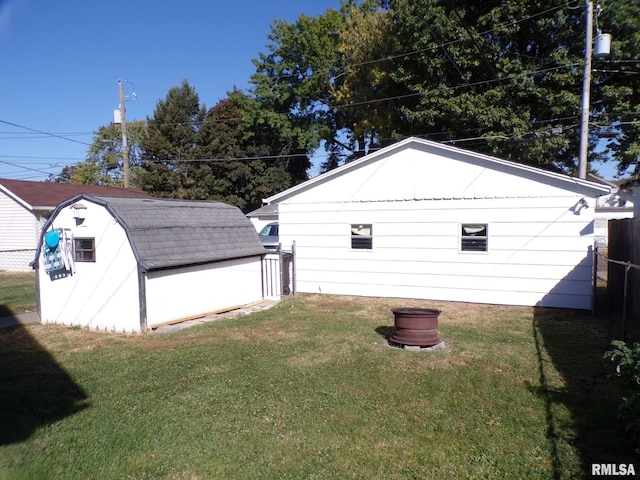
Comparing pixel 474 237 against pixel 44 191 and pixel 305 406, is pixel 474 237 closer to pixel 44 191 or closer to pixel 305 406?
pixel 305 406

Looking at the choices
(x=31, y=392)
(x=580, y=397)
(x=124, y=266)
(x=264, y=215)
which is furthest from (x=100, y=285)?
(x=264, y=215)

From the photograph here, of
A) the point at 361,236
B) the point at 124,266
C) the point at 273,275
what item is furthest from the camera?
A: the point at 361,236

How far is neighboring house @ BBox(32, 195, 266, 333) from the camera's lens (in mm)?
8320

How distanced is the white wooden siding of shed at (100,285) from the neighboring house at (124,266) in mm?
19

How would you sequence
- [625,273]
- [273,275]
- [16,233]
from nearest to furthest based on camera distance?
[625,273]
[273,275]
[16,233]

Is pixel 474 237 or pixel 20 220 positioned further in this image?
pixel 20 220

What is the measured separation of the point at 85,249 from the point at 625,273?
9.31 metres

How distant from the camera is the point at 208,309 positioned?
9867mm

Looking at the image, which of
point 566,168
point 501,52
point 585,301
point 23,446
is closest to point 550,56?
point 501,52

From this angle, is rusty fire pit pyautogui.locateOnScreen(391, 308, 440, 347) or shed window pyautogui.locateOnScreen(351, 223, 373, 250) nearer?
rusty fire pit pyautogui.locateOnScreen(391, 308, 440, 347)

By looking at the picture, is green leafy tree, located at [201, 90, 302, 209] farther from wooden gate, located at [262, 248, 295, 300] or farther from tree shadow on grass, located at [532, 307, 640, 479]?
tree shadow on grass, located at [532, 307, 640, 479]

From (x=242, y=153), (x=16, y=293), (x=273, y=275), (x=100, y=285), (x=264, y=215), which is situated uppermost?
(x=242, y=153)

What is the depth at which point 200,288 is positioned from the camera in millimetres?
9578

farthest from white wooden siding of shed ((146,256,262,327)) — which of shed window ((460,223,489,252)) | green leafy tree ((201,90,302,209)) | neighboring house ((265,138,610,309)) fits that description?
green leafy tree ((201,90,302,209))
